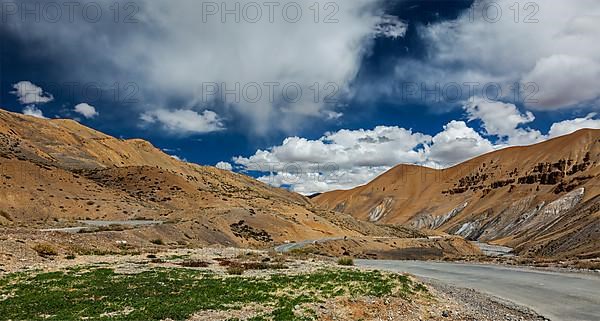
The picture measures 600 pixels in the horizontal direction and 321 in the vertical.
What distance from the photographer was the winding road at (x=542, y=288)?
1805cm

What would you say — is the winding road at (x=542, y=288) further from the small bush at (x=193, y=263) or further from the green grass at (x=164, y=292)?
the small bush at (x=193, y=263)

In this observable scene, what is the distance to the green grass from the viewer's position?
14.6 meters

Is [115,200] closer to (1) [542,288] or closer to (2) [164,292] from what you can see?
(2) [164,292]

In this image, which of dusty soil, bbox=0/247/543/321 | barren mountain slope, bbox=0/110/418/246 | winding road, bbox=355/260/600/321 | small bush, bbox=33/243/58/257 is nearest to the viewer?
dusty soil, bbox=0/247/543/321

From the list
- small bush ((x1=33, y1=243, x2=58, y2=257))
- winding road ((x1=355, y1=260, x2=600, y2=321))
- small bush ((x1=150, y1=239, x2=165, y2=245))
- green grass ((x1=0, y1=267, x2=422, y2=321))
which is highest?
small bush ((x1=150, y1=239, x2=165, y2=245))

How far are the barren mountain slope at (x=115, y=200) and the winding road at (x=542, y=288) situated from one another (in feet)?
98.4

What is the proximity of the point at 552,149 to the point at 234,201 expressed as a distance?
160672 mm

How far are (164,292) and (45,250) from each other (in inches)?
514

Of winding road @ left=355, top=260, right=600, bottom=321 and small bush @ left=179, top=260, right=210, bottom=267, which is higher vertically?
small bush @ left=179, top=260, right=210, bottom=267

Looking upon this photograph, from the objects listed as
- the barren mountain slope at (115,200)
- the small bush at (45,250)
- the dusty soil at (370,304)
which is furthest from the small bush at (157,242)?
the small bush at (45,250)

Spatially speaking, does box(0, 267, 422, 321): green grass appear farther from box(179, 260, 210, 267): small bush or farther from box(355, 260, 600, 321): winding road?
box(355, 260, 600, 321): winding road

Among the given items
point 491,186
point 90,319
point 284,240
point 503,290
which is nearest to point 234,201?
point 284,240

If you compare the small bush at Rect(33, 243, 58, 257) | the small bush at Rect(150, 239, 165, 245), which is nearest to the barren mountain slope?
the small bush at Rect(150, 239, 165, 245)

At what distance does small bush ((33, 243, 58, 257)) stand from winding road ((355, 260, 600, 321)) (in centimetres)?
2373
